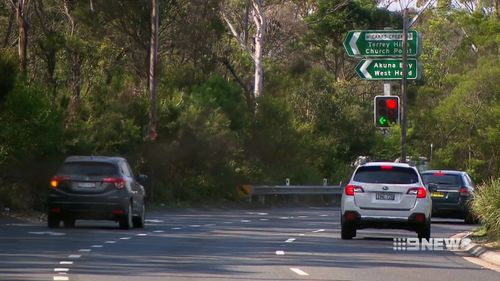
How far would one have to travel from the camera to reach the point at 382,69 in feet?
122

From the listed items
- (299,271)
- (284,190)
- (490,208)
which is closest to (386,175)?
(490,208)

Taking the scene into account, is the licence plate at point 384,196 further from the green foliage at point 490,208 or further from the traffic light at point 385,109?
the traffic light at point 385,109

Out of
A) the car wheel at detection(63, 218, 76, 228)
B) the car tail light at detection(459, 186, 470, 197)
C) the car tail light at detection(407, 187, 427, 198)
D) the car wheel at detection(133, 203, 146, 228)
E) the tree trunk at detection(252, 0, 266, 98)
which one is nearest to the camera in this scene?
the car tail light at detection(407, 187, 427, 198)

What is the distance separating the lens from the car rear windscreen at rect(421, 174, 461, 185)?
34875 mm

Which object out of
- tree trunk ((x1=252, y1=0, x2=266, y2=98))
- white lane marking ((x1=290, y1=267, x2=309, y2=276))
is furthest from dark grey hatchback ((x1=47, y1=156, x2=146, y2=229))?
tree trunk ((x1=252, y1=0, x2=266, y2=98))

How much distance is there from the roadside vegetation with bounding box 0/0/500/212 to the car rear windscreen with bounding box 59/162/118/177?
382 cm

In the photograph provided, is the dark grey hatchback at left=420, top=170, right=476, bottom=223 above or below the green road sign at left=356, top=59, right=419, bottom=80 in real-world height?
below

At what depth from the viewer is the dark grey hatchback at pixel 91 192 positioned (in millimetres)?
27062

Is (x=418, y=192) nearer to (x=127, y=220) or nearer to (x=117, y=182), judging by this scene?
(x=127, y=220)

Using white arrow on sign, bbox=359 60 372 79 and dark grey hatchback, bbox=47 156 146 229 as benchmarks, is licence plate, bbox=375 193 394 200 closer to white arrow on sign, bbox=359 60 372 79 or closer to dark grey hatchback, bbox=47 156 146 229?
dark grey hatchback, bbox=47 156 146 229

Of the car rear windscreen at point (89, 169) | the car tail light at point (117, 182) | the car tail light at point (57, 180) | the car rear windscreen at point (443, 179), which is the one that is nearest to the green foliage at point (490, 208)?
the car tail light at point (117, 182)

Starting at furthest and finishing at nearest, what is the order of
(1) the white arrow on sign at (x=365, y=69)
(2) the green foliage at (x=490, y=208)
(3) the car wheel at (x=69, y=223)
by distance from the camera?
1. (1) the white arrow on sign at (x=365, y=69)
2. (3) the car wheel at (x=69, y=223)
3. (2) the green foliage at (x=490, y=208)

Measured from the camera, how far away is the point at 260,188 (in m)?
46.2

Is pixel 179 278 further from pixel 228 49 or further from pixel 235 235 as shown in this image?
pixel 228 49
